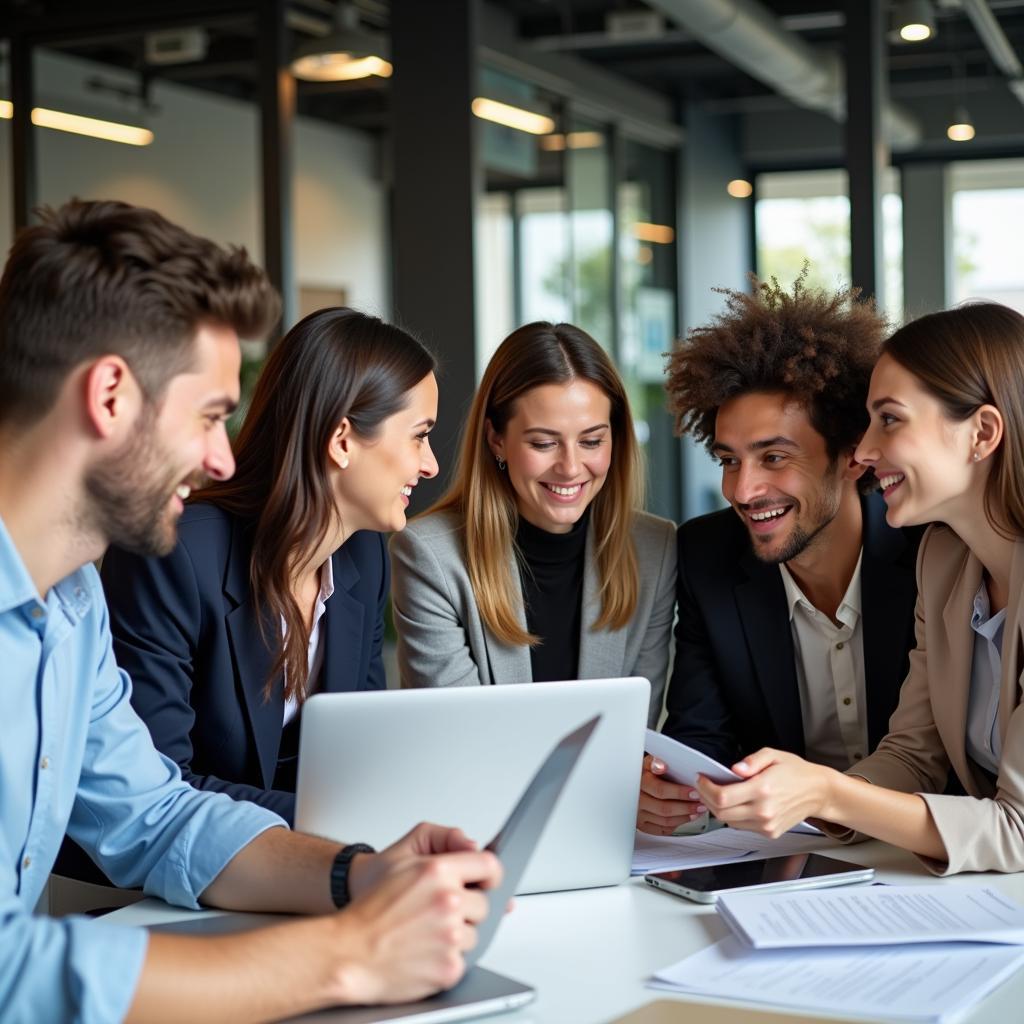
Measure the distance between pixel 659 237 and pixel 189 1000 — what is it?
386 inches

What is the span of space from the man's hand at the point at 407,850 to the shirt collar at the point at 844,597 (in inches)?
47.9

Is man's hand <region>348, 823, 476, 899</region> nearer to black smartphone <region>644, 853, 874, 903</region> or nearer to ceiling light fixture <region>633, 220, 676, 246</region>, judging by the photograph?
black smartphone <region>644, 853, 874, 903</region>

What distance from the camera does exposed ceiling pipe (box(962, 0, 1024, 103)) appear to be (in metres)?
7.67

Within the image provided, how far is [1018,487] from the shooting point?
2201 mm

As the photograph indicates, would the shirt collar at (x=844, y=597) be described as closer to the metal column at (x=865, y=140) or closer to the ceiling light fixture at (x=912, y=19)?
the metal column at (x=865, y=140)

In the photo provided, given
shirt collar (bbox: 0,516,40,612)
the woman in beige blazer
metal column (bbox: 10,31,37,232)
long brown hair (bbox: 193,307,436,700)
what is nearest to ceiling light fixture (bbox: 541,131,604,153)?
metal column (bbox: 10,31,37,232)

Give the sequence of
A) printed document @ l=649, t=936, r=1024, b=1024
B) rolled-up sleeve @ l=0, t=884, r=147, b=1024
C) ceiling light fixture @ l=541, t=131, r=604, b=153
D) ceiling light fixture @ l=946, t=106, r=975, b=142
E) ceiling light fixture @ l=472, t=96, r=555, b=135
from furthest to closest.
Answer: ceiling light fixture @ l=946, t=106, r=975, b=142 < ceiling light fixture @ l=541, t=131, r=604, b=153 < ceiling light fixture @ l=472, t=96, r=555, b=135 < printed document @ l=649, t=936, r=1024, b=1024 < rolled-up sleeve @ l=0, t=884, r=147, b=1024

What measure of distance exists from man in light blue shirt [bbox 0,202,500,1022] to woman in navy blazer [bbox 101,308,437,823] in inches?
16.9

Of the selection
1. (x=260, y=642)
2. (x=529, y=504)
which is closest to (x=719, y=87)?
(x=529, y=504)

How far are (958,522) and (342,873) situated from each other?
120 centimetres

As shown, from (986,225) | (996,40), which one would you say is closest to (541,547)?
(996,40)

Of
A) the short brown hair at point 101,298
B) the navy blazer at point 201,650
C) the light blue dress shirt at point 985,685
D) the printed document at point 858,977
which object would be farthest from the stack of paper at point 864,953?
the short brown hair at point 101,298

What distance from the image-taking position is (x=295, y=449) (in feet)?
8.01

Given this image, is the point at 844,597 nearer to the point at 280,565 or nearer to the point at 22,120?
the point at 280,565
